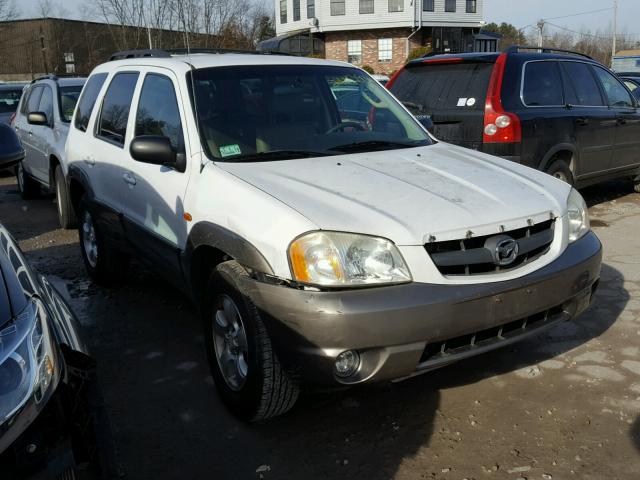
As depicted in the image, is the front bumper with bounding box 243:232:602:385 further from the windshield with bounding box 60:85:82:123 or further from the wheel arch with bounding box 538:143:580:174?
the windshield with bounding box 60:85:82:123

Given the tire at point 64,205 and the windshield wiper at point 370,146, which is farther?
the tire at point 64,205

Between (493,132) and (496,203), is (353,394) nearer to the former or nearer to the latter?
(496,203)

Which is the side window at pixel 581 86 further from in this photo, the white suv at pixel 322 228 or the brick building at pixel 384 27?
the brick building at pixel 384 27

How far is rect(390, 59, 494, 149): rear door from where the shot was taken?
21.0 feet

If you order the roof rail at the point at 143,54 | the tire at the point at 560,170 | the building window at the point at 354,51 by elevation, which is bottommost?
the tire at the point at 560,170

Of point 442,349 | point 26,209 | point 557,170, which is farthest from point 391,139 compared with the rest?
point 26,209

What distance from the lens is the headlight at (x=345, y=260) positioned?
2.68m

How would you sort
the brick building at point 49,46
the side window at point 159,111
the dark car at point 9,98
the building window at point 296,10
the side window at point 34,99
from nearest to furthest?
the side window at point 159,111 < the side window at point 34,99 < the dark car at point 9,98 < the brick building at point 49,46 < the building window at point 296,10

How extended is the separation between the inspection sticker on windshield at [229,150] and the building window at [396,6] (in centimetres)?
3491

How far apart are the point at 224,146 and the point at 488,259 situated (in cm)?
155

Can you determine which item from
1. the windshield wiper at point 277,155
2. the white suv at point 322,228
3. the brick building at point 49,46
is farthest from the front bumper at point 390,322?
the brick building at point 49,46

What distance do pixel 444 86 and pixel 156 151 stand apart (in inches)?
163

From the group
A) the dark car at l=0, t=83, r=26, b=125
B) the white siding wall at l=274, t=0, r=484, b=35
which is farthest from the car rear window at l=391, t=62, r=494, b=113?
the white siding wall at l=274, t=0, r=484, b=35

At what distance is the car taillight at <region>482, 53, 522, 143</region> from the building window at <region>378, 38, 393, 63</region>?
3210 centimetres
